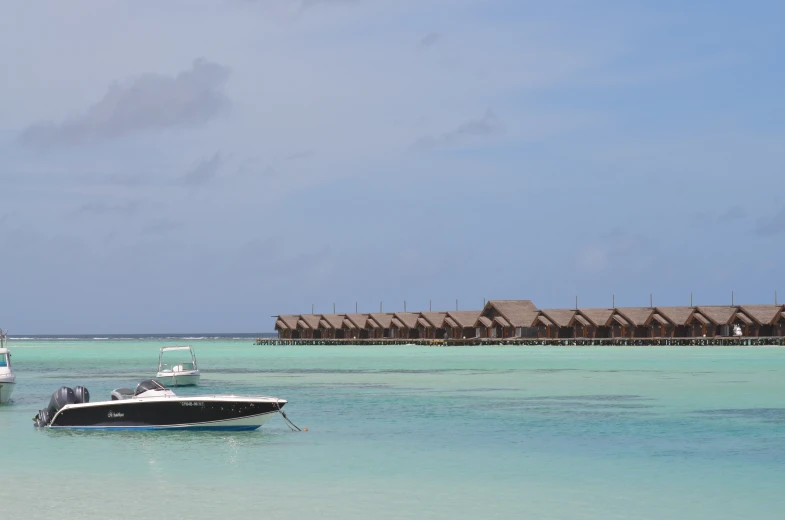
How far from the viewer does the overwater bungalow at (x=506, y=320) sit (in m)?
130

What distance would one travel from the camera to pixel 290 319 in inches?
6245

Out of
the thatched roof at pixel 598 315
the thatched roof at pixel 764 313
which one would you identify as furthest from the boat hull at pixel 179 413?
the thatched roof at pixel 598 315

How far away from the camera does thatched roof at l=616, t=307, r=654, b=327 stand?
→ 395ft

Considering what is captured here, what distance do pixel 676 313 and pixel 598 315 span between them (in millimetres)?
9606

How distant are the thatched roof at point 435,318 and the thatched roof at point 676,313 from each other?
3058cm

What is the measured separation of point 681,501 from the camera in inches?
Answer: 749

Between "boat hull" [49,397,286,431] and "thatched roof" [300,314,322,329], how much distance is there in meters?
123

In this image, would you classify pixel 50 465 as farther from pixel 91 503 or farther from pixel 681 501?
pixel 681 501

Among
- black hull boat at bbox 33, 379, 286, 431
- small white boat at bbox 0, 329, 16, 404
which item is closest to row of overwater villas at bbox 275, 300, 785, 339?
small white boat at bbox 0, 329, 16, 404

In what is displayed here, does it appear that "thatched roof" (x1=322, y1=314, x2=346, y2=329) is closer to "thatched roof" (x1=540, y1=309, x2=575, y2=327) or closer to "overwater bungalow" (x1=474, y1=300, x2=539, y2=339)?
"overwater bungalow" (x1=474, y1=300, x2=539, y2=339)

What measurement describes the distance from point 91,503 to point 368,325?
127 m

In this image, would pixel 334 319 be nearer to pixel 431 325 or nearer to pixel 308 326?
pixel 308 326

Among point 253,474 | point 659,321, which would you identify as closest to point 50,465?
point 253,474

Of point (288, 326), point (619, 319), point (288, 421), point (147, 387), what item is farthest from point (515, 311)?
point (147, 387)
